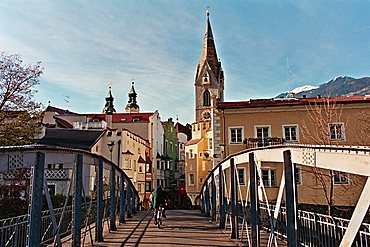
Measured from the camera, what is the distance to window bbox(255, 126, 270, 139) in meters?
30.1

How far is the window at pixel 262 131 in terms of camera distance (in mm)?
30052

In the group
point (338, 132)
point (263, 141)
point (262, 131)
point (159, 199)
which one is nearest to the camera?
point (159, 199)

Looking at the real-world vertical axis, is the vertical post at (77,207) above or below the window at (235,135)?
below

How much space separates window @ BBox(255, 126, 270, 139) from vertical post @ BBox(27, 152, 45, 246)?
2579 cm

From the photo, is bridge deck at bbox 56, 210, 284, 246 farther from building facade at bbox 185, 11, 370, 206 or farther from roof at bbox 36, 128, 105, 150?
roof at bbox 36, 128, 105, 150

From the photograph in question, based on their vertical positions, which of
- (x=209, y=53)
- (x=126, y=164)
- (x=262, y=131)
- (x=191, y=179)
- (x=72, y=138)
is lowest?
(x=191, y=179)

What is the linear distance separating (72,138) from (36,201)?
35245 millimetres

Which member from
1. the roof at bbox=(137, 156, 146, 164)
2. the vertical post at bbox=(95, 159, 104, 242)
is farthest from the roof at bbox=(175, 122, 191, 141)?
the vertical post at bbox=(95, 159, 104, 242)

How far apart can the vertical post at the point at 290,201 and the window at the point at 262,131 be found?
25.0 m

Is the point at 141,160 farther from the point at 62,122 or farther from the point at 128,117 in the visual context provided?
the point at 62,122

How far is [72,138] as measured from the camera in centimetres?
3931

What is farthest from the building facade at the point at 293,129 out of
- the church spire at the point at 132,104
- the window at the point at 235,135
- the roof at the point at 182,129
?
the roof at the point at 182,129

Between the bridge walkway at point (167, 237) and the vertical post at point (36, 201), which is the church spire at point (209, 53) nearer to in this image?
the bridge walkway at point (167, 237)

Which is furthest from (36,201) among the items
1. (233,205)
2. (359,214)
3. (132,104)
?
(132,104)
